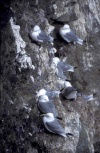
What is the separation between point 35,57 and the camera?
4930mm

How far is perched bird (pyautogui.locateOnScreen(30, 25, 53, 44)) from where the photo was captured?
4.93m

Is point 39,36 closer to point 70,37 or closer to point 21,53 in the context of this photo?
point 21,53

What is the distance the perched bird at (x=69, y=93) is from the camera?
4762 millimetres

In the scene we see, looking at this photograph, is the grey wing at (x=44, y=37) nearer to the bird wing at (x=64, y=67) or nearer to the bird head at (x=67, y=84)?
the bird wing at (x=64, y=67)

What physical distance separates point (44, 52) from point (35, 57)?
20 centimetres

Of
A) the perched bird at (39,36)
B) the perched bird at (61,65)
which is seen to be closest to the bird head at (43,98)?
the perched bird at (61,65)

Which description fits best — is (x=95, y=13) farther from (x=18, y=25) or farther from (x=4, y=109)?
(x=4, y=109)

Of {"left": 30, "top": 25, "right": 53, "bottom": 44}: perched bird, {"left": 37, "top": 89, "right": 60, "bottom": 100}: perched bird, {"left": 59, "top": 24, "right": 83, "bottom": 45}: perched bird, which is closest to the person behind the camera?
{"left": 37, "top": 89, "right": 60, "bottom": 100}: perched bird

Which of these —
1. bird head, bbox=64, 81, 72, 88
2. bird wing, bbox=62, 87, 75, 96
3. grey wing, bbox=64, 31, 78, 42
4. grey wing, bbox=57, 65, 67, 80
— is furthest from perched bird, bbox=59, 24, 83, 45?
bird wing, bbox=62, 87, 75, 96

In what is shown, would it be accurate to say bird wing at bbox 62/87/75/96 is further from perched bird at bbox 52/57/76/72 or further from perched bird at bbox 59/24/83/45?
perched bird at bbox 59/24/83/45

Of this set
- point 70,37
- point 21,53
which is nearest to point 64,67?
point 70,37

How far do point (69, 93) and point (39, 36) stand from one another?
952 mm

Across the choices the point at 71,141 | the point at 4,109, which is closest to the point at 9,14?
the point at 4,109

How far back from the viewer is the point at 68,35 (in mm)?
5301
